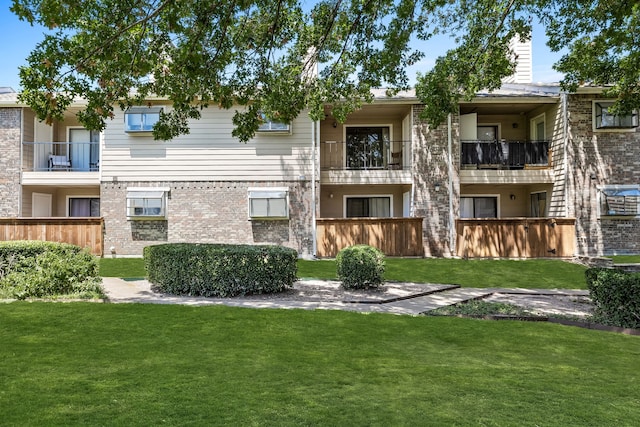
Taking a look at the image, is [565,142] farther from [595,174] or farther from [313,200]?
[313,200]

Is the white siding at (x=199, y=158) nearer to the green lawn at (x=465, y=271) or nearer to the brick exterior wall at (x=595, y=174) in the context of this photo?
the green lawn at (x=465, y=271)

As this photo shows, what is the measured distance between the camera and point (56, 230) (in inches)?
626

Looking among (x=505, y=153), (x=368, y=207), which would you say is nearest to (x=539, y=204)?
(x=505, y=153)

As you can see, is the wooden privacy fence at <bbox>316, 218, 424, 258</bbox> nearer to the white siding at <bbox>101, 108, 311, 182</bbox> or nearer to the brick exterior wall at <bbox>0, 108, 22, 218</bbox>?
the white siding at <bbox>101, 108, 311, 182</bbox>

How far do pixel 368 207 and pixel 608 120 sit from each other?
9533 millimetres

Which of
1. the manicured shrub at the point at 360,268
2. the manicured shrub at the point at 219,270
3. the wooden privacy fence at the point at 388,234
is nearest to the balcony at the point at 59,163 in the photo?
the manicured shrub at the point at 219,270

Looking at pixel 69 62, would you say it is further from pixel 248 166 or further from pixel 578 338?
pixel 248 166

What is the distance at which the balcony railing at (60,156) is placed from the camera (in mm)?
17062

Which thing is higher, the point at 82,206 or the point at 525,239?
the point at 82,206

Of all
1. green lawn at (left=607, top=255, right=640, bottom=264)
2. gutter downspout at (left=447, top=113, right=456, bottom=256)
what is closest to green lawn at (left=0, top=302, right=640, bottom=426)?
gutter downspout at (left=447, top=113, right=456, bottom=256)

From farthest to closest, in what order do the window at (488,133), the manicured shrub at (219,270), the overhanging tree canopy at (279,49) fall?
the window at (488,133), the manicured shrub at (219,270), the overhanging tree canopy at (279,49)

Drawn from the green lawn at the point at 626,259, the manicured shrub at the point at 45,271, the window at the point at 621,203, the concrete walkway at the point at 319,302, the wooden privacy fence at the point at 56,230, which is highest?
the window at the point at 621,203

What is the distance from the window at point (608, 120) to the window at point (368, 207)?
8321mm

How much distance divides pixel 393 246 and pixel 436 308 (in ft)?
22.8
